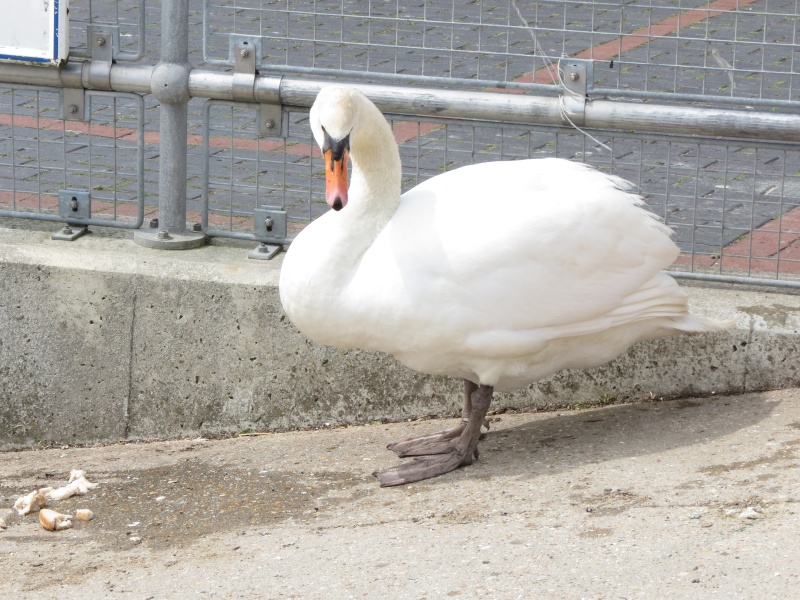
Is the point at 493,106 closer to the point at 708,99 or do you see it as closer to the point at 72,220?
the point at 708,99

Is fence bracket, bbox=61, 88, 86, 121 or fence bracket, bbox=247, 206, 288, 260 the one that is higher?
fence bracket, bbox=61, 88, 86, 121

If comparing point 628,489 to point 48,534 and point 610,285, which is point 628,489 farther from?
point 48,534

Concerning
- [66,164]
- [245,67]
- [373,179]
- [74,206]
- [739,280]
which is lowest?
[739,280]

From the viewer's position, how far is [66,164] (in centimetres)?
580

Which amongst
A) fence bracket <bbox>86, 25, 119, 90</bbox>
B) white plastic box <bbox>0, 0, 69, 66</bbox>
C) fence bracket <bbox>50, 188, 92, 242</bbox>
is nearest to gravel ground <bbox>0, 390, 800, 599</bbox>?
fence bracket <bbox>50, 188, 92, 242</bbox>

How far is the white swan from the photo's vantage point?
4.19m

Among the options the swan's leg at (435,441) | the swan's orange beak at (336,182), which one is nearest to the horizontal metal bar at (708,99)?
the swan's leg at (435,441)

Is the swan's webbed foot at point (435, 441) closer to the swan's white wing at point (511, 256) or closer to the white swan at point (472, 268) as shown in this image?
the white swan at point (472, 268)

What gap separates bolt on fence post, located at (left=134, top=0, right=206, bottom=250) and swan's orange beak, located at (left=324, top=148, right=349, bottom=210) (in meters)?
1.45

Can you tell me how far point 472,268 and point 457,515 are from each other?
0.77m

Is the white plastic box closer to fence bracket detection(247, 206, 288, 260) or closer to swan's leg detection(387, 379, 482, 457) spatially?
fence bracket detection(247, 206, 288, 260)

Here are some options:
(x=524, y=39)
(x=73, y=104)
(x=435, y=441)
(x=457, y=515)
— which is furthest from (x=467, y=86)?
(x=457, y=515)

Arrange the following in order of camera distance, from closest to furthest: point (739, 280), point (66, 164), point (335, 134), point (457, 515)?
point (457, 515)
point (335, 134)
point (739, 280)
point (66, 164)

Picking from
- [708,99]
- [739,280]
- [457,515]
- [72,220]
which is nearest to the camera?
[457,515]
